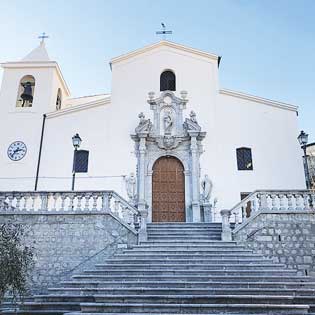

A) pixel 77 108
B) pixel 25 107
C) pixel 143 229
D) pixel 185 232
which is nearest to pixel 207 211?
pixel 185 232

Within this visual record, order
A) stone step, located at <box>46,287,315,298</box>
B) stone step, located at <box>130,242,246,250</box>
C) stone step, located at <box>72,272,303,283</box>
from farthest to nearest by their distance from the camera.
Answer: stone step, located at <box>130,242,246,250</box>
stone step, located at <box>72,272,303,283</box>
stone step, located at <box>46,287,315,298</box>

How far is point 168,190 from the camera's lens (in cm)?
1417

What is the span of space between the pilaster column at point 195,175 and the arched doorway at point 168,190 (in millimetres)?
Answer: 465

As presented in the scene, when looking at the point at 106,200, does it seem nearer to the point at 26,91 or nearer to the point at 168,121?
the point at 168,121

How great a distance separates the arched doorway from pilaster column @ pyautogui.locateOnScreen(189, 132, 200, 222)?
0.46m

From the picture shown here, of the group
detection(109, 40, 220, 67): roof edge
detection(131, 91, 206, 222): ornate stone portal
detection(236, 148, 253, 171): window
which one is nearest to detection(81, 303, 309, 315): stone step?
detection(131, 91, 206, 222): ornate stone portal

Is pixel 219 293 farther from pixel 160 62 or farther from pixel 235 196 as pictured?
pixel 160 62

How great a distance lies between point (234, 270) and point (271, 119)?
8.01m

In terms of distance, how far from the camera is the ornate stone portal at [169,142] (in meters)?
13.9

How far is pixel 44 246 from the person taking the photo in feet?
35.6

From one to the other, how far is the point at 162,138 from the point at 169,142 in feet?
1.12

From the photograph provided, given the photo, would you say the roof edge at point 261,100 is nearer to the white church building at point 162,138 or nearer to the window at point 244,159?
the white church building at point 162,138

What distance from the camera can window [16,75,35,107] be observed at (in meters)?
16.3

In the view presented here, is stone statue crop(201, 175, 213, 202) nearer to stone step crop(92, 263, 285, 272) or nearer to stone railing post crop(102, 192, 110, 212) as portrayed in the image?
stone railing post crop(102, 192, 110, 212)
